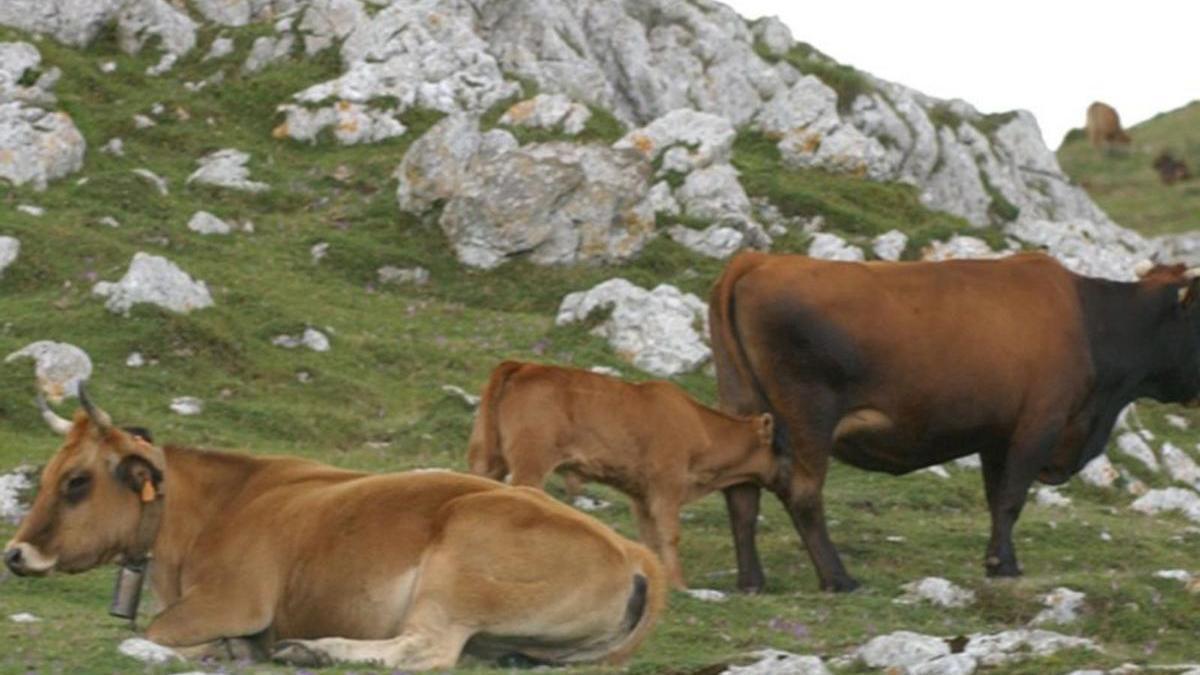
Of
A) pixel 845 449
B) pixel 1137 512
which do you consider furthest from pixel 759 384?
pixel 1137 512

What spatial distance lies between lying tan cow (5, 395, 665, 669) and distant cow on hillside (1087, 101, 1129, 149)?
276 feet

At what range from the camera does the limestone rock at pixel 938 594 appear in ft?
55.1

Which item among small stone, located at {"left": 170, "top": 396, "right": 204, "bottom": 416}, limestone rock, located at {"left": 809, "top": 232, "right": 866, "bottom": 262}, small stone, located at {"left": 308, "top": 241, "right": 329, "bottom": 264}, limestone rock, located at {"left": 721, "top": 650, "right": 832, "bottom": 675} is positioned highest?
limestone rock, located at {"left": 809, "top": 232, "right": 866, "bottom": 262}

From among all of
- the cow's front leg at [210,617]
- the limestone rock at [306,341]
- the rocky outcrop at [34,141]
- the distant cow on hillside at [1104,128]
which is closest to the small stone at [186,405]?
the limestone rock at [306,341]

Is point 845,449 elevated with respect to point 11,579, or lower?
elevated

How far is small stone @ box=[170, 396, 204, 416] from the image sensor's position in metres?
23.7

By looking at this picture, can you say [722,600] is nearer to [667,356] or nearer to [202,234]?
[667,356]

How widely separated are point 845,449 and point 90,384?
30.2ft

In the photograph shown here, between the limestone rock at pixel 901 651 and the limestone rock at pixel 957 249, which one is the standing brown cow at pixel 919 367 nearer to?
the limestone rock at pixel 901 651

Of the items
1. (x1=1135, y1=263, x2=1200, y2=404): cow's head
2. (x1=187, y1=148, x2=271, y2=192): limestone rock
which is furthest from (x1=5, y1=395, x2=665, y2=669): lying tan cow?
(x1=187, y1=148, x2=271, y2=192): limestone rock

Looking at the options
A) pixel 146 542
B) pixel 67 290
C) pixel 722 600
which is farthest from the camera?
pixel 67 290

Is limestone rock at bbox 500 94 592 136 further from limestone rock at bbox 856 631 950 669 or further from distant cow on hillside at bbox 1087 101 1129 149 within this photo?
distant cow on hillside at bbox 1087 101 1129 149

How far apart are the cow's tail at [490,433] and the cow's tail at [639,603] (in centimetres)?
562

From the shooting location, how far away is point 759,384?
18562 mm
